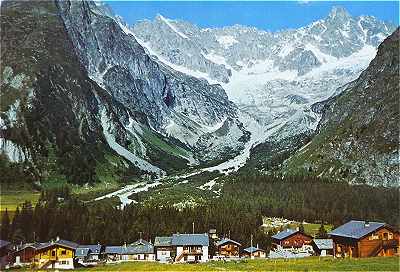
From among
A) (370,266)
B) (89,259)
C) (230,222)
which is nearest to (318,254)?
(230,222)

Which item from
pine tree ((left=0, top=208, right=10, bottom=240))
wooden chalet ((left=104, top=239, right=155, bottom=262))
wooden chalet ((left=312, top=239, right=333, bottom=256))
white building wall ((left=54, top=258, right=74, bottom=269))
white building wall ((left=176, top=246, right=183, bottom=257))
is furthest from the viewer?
wooden chalet ((left=312, top=239, right=333, bottom=256))

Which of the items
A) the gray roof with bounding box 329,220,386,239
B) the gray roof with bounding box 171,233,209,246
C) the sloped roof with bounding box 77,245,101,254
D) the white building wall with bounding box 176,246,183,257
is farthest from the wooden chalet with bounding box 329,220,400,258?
the sloped roof with bounding box 77,245,101,254

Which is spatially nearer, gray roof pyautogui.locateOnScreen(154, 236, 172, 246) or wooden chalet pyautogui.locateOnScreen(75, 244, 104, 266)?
wooden chalet pyautogui.locateOnScreen(75, 244, 104, 266)

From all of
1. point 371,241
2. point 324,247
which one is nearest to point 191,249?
point 324,247

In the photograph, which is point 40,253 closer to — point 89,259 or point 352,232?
point 89,259

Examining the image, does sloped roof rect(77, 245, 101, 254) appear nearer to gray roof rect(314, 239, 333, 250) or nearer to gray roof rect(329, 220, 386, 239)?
gray roof rect(314, 239, 333, 250)

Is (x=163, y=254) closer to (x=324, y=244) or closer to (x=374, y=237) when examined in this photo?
(x=324, y=244)
